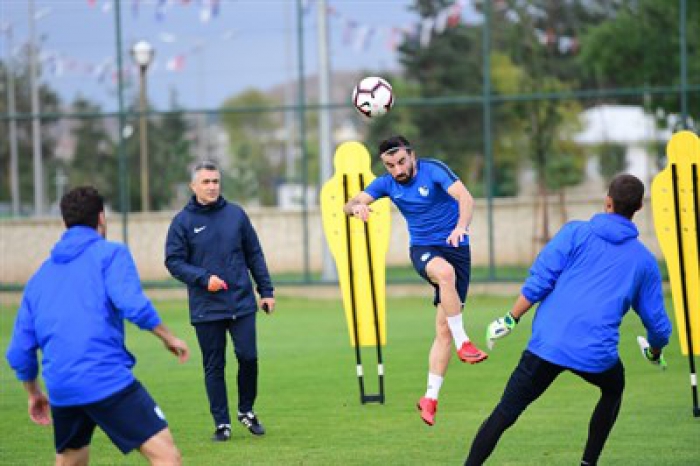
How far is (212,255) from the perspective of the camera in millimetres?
10953

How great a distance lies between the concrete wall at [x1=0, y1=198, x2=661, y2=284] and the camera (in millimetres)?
25969

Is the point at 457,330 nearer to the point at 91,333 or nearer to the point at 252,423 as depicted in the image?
the point at 252,423

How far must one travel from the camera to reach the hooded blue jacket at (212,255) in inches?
428

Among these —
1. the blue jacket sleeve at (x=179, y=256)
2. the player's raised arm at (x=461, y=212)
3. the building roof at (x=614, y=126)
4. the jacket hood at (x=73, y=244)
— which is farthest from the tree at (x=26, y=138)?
the jacket hood at (x=73, y=244)

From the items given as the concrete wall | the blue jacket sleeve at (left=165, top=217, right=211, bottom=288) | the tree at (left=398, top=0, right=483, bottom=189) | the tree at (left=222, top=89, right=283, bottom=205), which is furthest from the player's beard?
the tree at (left=398, top=0, right=483, bottom=189)

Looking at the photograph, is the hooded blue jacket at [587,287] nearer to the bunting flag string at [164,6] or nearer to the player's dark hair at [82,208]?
the player's dark hair at [82,208]

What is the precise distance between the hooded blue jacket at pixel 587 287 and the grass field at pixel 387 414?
1896 mm

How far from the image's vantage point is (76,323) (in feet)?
22.8

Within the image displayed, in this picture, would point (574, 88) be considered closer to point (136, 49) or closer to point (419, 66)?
point (419, 66)

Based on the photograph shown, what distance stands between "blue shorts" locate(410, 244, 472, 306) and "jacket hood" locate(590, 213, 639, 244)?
268cm

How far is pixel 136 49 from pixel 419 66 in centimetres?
3091

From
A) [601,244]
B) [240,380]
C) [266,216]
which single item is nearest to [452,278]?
[240,380]

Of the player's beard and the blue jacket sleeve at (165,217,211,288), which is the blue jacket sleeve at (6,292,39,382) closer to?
the blue jacket sleeve at (165,217,211,288)

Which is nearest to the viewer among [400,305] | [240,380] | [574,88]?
[240,380]
